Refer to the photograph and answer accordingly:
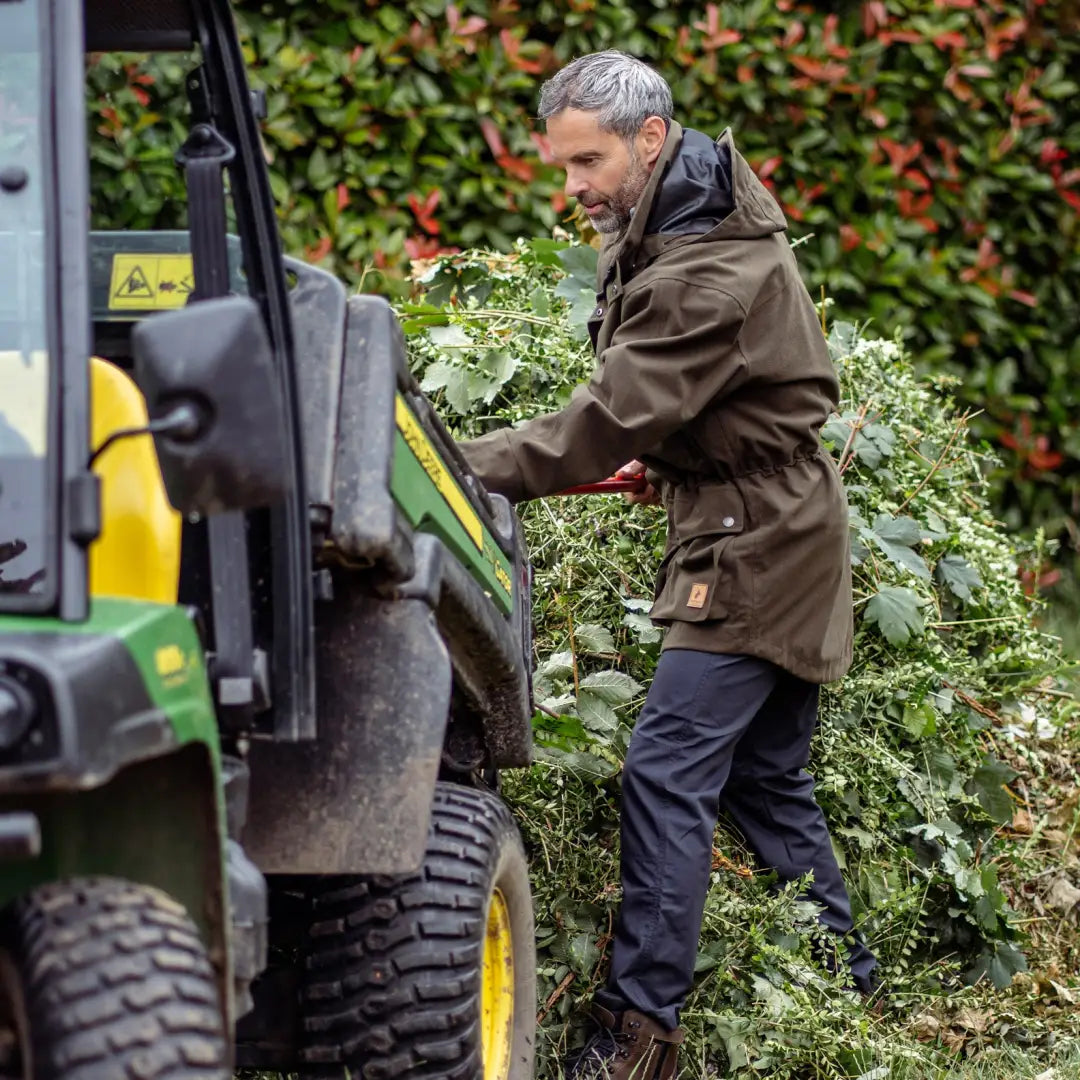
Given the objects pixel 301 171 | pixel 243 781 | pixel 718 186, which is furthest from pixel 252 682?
pixel 301 171

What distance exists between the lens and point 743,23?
6121 mm

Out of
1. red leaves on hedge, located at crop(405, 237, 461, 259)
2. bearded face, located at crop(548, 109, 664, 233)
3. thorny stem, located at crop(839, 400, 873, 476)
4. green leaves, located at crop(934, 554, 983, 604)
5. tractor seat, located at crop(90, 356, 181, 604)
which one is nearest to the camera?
tractor seat, located at crop(90, 356, 181, 604)

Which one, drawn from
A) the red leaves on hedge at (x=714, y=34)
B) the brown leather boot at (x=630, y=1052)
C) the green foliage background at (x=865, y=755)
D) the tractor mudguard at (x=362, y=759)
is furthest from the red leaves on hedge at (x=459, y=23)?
the tractor mudguard at (x=362, y=759)

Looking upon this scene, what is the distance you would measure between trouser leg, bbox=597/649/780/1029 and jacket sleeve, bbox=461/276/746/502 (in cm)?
48

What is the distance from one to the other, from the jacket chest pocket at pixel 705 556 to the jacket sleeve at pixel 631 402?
0.23 m

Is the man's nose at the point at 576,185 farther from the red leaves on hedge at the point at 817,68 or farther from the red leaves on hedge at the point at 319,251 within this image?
the red leaves on hedge at the point at 817,68

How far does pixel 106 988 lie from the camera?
173 cm

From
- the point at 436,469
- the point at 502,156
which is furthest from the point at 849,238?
the point at 436,469

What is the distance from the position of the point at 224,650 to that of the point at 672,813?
1.40 meters

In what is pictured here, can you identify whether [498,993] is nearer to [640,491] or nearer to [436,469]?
[436,469]

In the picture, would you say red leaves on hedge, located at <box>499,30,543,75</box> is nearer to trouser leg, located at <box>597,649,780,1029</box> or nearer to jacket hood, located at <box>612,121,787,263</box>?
jacket hood, located at <box>612,121,787,263</box>

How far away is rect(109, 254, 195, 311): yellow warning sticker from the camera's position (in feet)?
9.02

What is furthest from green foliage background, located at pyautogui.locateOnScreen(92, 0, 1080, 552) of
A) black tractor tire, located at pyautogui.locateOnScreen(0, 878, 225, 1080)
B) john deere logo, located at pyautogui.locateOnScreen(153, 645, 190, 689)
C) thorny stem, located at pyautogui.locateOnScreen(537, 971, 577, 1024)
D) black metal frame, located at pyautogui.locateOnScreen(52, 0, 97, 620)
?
black tractor tire, located at pyautogui.locateOnScreen(0, 878, 225, 1080)

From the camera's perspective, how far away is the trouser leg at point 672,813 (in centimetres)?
335
